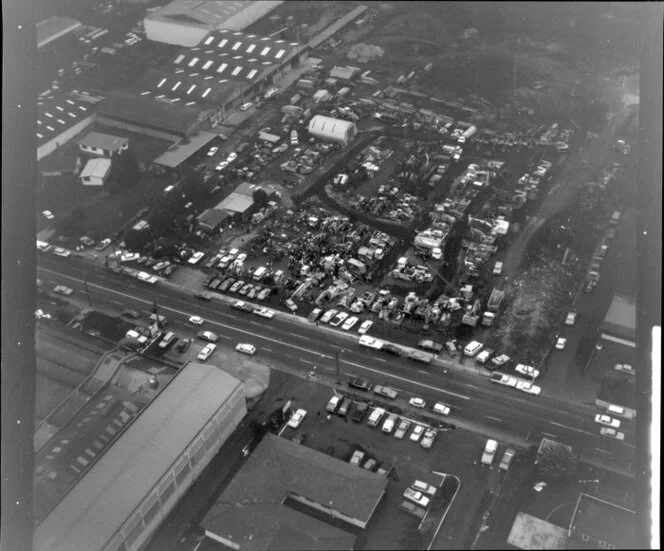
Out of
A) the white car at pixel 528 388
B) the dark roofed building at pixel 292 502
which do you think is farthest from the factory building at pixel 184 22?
the dark roofed building at pixel 292 502

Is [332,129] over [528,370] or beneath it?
beneath

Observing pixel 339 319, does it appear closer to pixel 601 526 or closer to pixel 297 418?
pixel 297 418

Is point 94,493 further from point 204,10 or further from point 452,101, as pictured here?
point 204,10

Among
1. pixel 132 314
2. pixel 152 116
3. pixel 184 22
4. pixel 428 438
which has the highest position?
pixel 184 22

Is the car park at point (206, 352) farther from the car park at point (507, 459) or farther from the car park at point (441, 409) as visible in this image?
the car park at point (507, 459)

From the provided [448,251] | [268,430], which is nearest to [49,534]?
[268,430]

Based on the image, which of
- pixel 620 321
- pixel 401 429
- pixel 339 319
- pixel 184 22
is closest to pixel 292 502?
pixel 401 429
